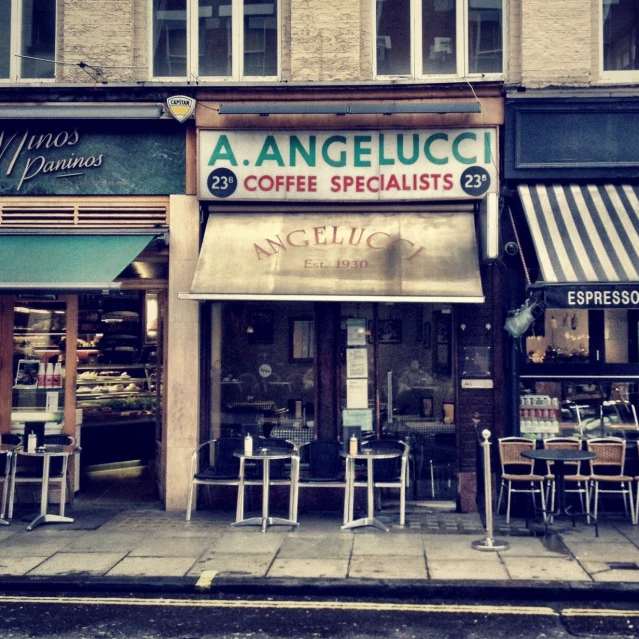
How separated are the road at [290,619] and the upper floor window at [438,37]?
7.35 metres

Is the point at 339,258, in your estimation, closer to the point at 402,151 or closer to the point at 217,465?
the point at 402,151

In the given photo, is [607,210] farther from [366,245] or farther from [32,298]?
[32,298]

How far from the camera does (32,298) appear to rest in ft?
39.5

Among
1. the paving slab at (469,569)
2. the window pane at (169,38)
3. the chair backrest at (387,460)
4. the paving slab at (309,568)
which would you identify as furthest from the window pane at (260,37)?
the paving slab at (469,569)

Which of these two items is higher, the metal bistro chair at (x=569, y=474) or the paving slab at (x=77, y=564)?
the metal bistro chair at (x=569, y=474)

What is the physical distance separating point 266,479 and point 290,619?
10.6 feet

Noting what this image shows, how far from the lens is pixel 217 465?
11.0 metres

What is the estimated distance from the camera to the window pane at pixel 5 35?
12.1m

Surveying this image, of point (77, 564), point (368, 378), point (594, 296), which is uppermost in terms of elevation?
point (594, 296)

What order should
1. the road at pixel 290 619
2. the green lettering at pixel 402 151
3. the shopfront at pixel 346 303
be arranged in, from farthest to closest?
the green lettering at pixel 402 151 → the shopfront at pixel 346 303 → the road at pixel 290 619

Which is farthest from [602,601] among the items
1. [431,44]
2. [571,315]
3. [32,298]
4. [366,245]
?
[32,298]

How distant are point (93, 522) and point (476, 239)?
6.14 m

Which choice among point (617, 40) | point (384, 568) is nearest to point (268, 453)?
point (384, 568)

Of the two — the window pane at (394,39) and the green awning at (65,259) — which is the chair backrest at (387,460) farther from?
the window pane at (394,39)
